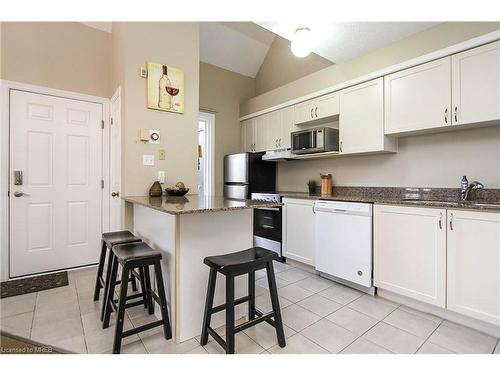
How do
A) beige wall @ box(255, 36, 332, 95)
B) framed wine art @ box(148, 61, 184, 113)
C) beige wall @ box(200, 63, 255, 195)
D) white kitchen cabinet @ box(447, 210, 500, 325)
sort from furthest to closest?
beige wall @ box(200, 63, 255, 195) < beige wall @ box(255, 36, 332, 95) < framed wine art @ box(148, 61, 184, 113) < white kitchen cabinet @ box(447, 210, 500, 325)

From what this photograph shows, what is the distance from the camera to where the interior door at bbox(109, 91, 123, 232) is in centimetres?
286

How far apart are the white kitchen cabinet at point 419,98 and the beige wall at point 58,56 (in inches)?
132

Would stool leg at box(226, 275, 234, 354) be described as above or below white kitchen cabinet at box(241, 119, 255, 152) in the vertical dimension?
below

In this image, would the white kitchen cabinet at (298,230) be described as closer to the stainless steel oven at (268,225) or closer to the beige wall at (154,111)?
the stainless steel oven at (268,225)

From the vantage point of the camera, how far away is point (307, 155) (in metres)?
3.45

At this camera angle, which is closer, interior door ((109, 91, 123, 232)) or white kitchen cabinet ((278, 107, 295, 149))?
interior door ((109, 91, 123, 232))

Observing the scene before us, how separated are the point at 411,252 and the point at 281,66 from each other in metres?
3.44

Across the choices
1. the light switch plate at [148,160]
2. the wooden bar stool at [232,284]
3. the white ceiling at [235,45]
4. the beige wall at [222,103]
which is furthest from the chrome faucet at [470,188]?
the white ceiling at [235,45]

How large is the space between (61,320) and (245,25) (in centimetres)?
425

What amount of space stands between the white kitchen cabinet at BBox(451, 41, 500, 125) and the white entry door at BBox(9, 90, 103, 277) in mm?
3806

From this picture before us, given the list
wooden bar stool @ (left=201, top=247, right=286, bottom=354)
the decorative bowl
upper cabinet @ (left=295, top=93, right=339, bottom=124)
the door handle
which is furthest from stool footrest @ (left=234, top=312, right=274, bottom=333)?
the door handle

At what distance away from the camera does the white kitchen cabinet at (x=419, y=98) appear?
2311mm

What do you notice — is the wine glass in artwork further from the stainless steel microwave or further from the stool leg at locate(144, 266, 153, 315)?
the stool leg at locate(144, 266, 153, 315)

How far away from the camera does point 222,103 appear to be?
4477mm
